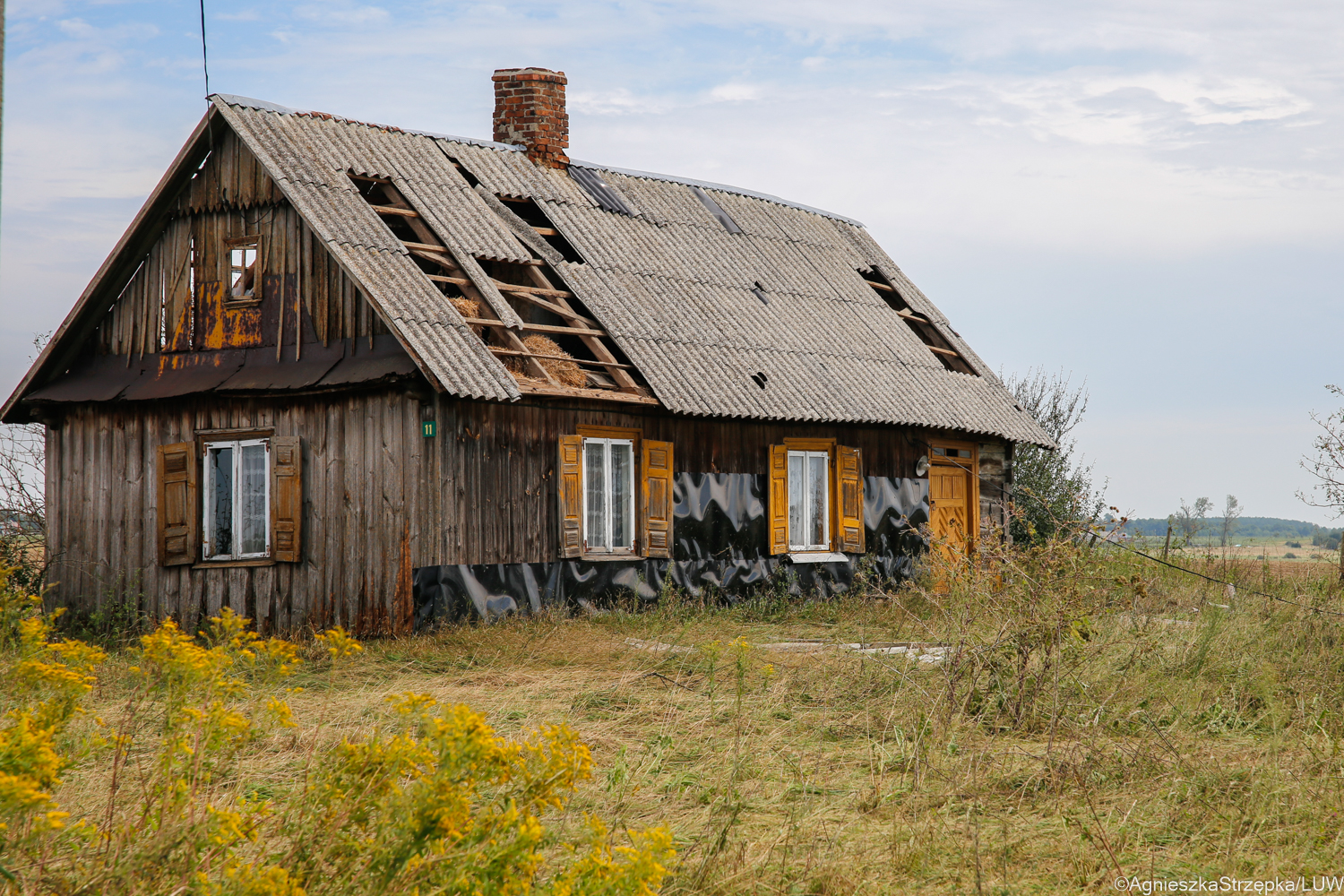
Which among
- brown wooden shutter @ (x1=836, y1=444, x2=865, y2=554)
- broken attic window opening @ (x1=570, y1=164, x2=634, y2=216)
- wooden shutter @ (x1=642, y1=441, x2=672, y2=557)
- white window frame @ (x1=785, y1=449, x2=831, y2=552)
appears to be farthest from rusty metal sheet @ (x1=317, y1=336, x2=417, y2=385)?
brown wooden shutter @ (x1=836, y1=444, x2=865, y2=554)

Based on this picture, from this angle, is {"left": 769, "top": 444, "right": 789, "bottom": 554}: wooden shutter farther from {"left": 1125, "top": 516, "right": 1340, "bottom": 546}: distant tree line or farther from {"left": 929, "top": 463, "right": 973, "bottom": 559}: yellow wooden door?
{"left": 1125, "top": 516, "right": 1340, "bottom": 546}: distant tree line

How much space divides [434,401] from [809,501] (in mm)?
6118

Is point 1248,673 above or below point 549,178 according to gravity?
below

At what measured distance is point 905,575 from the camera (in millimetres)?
17281

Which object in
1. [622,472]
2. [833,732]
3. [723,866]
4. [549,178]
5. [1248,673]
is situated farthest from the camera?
[549,178]

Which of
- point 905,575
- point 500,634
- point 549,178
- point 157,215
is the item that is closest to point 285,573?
point 500,634

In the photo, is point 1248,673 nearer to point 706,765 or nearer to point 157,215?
point 706,765

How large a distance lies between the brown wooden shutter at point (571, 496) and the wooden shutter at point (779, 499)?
318 centimetres

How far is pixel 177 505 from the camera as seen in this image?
13.5m

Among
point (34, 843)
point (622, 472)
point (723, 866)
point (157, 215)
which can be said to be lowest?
point (723, 866)

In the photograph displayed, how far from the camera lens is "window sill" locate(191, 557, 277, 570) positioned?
1284 cm

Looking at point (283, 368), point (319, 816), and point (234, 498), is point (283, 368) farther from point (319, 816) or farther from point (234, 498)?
point (319, 816)

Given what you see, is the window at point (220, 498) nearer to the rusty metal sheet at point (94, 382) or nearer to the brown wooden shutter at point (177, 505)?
the brown wooden shutter at point (177, 505)

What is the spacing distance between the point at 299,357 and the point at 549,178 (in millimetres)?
5367
